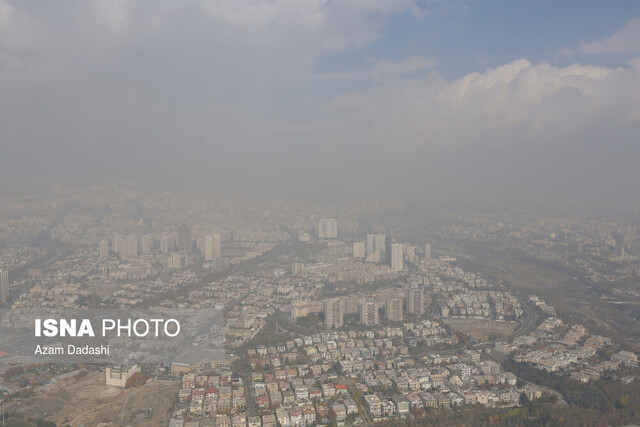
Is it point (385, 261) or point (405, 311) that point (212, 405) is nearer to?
point (405, 311)

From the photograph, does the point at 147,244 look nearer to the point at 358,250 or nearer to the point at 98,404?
the point at 358,250

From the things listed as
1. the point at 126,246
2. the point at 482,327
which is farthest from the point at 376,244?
the point at 126,246

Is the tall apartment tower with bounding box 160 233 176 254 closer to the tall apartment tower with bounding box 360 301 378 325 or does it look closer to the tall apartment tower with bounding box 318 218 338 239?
the tall apartment tower with bounding box 318 218 338 239

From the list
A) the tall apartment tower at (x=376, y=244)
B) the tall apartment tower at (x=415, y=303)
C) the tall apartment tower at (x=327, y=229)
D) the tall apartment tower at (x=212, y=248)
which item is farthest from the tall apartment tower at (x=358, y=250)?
the tall apartment tower at (x=415, y=303)

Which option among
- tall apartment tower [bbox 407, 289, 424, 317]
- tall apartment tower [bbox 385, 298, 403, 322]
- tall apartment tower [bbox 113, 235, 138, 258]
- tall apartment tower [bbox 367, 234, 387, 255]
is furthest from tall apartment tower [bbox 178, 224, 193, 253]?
tall apartment tower [bbox 407, 289, 424, 317]

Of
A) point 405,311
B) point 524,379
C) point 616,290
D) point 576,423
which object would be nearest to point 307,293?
point 405,311

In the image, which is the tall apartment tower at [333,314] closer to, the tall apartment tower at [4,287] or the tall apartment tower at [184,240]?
the tall apartment tower at [4,287]
